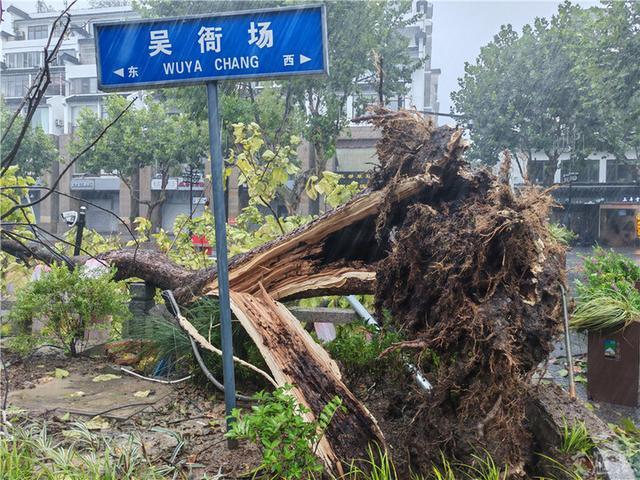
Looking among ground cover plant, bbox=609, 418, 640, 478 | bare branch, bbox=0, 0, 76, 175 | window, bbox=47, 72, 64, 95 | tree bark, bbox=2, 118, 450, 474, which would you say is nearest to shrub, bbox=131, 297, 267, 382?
tree bark, bbox=2, 118, 450, 474

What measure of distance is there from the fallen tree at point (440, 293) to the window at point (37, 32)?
7.42 ft

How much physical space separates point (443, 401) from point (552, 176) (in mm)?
3502

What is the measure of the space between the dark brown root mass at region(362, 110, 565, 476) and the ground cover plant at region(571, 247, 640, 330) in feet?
6.22

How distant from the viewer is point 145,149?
705 cm

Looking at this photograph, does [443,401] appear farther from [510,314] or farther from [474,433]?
[510,314]

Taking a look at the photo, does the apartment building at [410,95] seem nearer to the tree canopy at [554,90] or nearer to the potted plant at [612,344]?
the tree canopy at [554,90]

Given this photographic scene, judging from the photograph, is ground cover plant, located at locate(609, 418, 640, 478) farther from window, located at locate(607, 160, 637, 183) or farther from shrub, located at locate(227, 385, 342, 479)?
window, located at locate(607, 160, 637, 183)

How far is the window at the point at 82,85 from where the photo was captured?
5070 mm

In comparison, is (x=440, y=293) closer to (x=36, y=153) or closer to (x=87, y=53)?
(x=87, y=53)

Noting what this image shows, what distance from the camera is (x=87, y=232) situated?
251 inches

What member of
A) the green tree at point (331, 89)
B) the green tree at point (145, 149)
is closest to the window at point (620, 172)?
the green tree at point (331, 89)

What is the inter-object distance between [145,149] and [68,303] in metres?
3.44

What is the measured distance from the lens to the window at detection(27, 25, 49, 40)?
3752 millimetres

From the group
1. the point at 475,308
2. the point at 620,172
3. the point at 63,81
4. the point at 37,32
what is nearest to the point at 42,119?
the point at 63,81
